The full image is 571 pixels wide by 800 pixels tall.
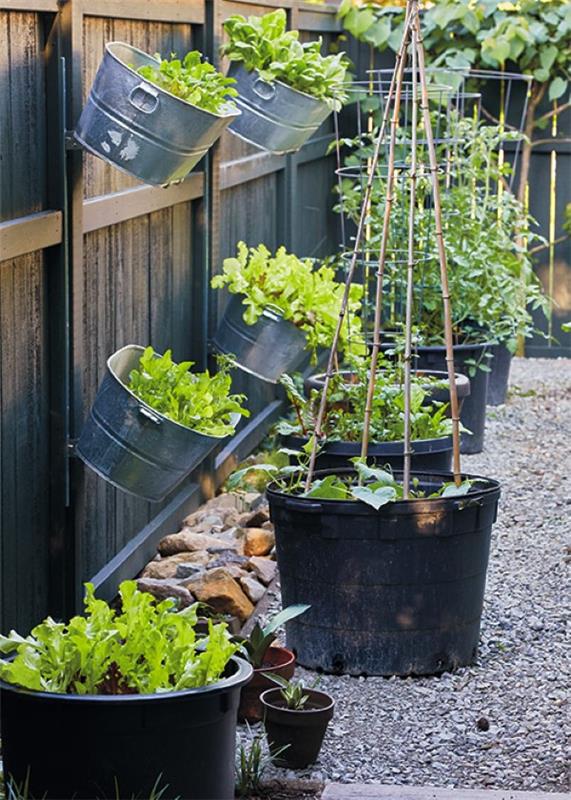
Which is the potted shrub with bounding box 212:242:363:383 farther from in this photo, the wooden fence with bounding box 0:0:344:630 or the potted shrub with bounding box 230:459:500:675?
the potted shrub with bounding box 230:459:500:675

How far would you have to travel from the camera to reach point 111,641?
102 inches

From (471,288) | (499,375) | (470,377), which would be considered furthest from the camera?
(499,375)

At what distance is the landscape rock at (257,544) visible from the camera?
16.3 ft

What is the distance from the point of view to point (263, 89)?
4.84 metres

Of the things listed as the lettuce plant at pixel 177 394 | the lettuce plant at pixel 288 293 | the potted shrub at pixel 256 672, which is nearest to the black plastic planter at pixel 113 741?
the potted shrub at pixel 256 672

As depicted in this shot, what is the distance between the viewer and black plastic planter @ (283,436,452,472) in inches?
178

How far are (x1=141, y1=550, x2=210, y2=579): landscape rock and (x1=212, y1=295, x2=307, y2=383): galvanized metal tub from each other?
2.43 ft

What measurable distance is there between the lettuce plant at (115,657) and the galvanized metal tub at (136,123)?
1213mm

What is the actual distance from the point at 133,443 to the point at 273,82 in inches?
70.8

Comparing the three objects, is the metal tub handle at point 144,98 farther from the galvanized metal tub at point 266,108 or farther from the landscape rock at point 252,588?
the landscape rock at point 252,588

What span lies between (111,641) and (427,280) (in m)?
4.32

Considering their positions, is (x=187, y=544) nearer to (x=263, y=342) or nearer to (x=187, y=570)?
(x=187, y=570)

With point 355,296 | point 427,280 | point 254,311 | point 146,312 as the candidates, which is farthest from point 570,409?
point 146,312

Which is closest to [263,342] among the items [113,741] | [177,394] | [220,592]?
[220,592]
